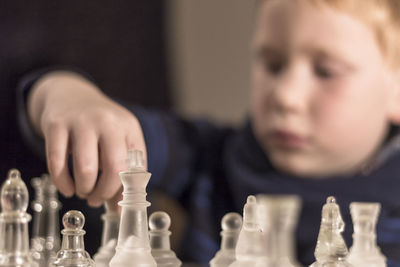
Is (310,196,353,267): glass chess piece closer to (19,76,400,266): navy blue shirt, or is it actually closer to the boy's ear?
(19,76,400,266): navy blue shirt

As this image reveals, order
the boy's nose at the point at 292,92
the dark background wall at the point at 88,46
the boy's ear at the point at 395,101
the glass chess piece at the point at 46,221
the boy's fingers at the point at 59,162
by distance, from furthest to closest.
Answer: the dark background wall at the point at 88,46 → the boy's ear at the point at 395,101 → the boy's nose at the point at 292,92 → the glass chess piece at the point at 46,221 → the boy's fingers at the point at 59,162

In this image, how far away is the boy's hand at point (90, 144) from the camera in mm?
366

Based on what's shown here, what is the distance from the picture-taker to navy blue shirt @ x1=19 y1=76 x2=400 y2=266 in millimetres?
841

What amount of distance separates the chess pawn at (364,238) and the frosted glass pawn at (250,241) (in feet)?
0.27

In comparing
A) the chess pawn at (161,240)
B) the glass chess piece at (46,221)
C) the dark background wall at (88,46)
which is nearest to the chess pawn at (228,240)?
the chess pawn at (161,240)

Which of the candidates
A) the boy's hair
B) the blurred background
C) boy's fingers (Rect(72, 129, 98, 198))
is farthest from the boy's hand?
the blurred background

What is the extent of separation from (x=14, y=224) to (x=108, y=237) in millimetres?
92

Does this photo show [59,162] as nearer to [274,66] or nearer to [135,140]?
[135,140]

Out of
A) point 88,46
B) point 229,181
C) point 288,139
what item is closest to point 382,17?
point 288,139

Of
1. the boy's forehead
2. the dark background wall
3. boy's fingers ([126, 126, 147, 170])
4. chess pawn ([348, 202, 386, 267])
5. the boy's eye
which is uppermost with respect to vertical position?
the dark background wall

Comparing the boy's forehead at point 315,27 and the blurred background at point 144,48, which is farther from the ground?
the blurred background at point 144,48

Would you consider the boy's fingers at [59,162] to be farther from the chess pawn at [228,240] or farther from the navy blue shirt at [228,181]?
the navy blue shirt at [228,181]

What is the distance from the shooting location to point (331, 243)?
0.35 meters

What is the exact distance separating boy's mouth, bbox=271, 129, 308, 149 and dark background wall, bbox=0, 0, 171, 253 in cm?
51
